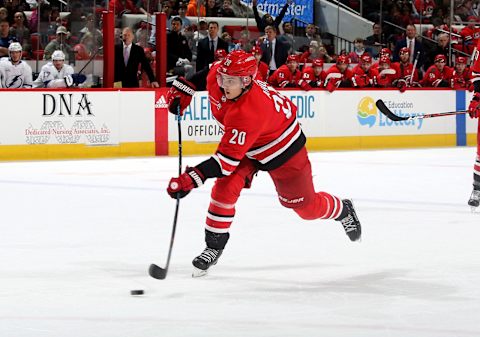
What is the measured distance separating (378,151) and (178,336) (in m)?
9.63

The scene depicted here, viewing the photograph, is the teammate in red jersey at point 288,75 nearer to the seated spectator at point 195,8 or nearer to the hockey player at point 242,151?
the seated spectator at point 195,8

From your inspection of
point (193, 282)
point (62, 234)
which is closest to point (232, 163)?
point (193, 282)

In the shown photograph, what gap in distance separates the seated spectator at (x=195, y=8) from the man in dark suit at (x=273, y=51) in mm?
888

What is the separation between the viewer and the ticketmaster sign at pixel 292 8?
1445cm

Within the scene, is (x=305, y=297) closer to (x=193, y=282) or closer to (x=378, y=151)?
(x=193, y=282)

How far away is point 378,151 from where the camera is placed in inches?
516

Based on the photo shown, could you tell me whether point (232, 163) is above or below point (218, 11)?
below

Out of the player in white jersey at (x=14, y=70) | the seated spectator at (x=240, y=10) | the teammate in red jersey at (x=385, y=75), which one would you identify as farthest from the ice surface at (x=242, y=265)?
the seated spectator at (x=240, y=10)

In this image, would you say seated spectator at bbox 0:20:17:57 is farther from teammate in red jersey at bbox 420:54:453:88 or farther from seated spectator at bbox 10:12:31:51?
teammate in red jersey at bbox 420:54:453:88

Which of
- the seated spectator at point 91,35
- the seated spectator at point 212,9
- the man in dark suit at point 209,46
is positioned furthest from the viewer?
the seated spectator at point 212,9

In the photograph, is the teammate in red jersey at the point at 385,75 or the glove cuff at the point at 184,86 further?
the teammate in red jersey at the point at 385,75

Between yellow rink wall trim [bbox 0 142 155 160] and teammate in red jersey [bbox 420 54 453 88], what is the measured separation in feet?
14.0

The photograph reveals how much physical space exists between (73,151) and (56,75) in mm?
910

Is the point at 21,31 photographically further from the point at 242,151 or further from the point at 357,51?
the point at 242,151
